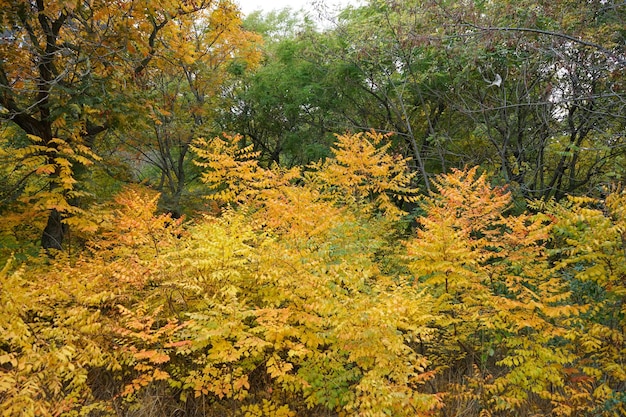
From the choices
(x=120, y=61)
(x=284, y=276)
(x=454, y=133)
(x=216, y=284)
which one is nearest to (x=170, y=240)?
(x=216, y=284)

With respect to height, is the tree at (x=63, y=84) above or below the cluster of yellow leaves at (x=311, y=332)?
above

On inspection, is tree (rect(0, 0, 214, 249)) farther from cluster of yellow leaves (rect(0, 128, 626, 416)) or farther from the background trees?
cluster of yellow leaves (rect(0, 128, 626, 416))

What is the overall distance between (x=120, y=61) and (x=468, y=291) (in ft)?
25.7

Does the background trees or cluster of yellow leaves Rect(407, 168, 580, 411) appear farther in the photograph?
cluster of yellow leaves Rect(407, 168, 580, 411)

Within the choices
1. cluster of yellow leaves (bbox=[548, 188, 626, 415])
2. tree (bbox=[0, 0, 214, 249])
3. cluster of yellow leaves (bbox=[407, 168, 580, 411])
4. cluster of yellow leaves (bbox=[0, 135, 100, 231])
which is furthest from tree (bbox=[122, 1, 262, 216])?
cluster of yellow leaves (bbox=[548, 188, 626, 415])

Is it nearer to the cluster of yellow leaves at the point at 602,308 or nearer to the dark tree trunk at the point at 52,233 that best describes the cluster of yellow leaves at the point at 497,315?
the cluster of yellow leaves at the point at 602,308

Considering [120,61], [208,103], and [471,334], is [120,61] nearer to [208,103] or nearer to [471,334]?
[208,103]

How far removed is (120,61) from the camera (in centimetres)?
856

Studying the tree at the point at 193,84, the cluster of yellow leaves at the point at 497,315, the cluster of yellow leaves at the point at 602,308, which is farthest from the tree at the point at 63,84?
the cluster of yellow leaves at the point at 602,308

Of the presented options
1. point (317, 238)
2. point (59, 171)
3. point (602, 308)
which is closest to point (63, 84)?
point (59, 171)

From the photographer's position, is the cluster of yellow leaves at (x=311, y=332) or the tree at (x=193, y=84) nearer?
the cluster of yellow leaves at (x=311, y=332)

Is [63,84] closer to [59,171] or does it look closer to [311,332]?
[59,171]

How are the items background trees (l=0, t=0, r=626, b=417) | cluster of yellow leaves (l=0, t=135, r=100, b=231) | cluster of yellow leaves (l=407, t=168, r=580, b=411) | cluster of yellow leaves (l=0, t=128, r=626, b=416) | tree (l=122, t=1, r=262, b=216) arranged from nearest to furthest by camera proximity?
cluster of yellow leaves (l=0, t=128, r=626, b=416) → background trees (l=0, t=0, r=626, b=417) → cluster of yellow leaves (l=407, t=168, r=580, b=411) → cluster of yellow leaves (l=0, t=135, r=100, b=231) → tree (l=122, t=1, r=262, b=216)

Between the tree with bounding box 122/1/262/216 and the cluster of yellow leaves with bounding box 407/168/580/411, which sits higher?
the tree with bounding box 122/1/262/216
